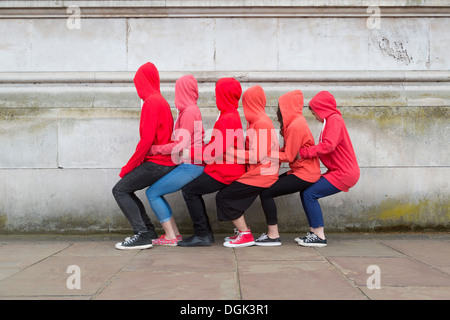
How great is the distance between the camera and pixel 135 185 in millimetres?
4625

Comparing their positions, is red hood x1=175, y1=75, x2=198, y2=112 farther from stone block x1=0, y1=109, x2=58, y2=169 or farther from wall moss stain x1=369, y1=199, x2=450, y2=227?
wall moss stain x1=369, y1=199, x2=450, y2=227

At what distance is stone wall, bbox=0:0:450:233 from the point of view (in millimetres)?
5484

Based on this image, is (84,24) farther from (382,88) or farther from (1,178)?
(382,88)

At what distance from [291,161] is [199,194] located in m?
1.10

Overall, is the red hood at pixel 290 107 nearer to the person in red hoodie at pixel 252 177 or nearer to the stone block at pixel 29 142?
the person in red hoodie at pixel 252 177

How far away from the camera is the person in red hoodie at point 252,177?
15.3 ft

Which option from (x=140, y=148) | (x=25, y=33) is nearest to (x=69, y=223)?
(x=140, y=148)

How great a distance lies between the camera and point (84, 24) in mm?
5832

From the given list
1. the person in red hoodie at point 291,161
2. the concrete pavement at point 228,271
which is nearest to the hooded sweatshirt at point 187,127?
the person in red hoodie at point 291,161

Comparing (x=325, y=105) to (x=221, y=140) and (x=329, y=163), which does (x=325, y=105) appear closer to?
(x=329, y=163)

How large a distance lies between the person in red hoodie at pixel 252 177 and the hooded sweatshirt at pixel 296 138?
156 mm

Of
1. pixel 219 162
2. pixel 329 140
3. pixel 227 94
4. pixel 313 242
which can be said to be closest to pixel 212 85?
pixel 227 94

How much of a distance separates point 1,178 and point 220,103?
10.1 feet

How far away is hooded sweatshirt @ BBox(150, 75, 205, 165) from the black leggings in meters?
0.84
